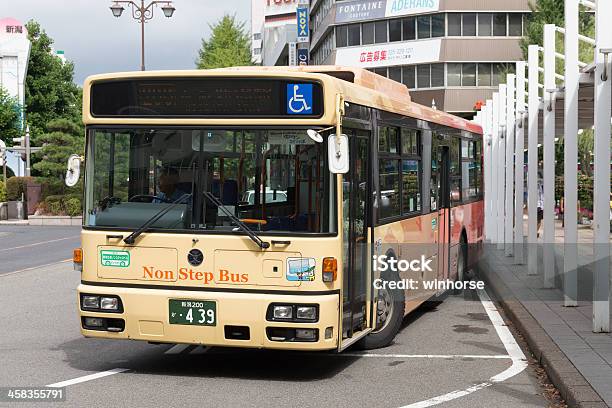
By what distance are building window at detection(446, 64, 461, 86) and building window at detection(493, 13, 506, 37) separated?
3.06 meters

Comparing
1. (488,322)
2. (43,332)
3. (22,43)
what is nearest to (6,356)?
(43,332)

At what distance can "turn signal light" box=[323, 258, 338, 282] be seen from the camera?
8.47m

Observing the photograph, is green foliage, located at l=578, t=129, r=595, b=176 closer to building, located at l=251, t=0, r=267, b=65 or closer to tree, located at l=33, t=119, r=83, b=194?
tree, located at l=33, t=119, r=83, b=194

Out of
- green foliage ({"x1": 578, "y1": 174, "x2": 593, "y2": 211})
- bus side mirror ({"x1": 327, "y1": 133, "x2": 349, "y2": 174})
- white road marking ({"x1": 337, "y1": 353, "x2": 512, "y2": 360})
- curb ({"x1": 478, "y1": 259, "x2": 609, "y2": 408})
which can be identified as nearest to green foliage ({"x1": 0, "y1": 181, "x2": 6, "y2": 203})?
green foliage ({"x1": 578, "y1": 174, "x2": 593, "y2": 211})

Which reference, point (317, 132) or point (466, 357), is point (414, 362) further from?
point (317, 132)

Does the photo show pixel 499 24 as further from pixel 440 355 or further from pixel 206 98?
pixel 206 98

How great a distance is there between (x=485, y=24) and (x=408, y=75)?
17.8ft

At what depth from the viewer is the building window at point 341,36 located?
6438 centimetres

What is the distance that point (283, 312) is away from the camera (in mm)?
8438

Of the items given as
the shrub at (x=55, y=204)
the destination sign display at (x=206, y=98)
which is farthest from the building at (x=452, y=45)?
the destination sign display at (x=206, y=98)

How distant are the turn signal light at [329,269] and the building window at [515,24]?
53424 millimetres

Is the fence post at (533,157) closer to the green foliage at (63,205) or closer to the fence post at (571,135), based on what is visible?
the fence post at (571,135)

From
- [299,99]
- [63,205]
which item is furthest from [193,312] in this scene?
[63,205]

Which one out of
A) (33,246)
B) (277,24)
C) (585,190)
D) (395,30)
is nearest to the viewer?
(33,246)
